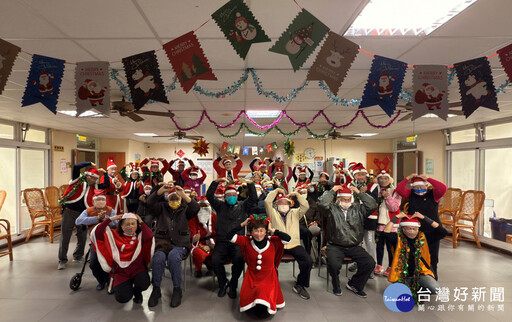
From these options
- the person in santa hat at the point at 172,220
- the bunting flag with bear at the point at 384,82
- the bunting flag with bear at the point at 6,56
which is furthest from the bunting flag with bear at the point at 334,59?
the bunting flag with bear at the point at 6,56

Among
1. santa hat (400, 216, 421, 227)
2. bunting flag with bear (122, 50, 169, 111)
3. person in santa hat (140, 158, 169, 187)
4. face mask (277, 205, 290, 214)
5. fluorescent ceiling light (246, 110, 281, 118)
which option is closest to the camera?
bunting flag with bear (122, 50, 169, 111)

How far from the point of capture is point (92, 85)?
254cm

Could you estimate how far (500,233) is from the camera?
5379 mm

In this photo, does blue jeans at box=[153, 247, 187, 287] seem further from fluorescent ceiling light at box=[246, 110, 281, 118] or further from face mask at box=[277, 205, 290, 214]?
fluorescent ceiling light at box=[246, 110, 281, 118]

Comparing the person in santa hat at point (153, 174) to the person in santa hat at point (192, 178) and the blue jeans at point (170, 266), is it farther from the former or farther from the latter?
the blue jeans at point (170, 266)

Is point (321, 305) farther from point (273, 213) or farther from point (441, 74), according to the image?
point (441, 74)

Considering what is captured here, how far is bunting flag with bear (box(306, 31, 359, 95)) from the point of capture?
2143mm

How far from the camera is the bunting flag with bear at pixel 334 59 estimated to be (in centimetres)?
214

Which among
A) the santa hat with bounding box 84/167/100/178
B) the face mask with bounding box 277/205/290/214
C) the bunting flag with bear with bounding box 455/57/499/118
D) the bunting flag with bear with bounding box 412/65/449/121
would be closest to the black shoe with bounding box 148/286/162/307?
the face mask with bounding box 277/205/290/214

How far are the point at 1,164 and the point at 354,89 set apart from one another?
811 centimetres

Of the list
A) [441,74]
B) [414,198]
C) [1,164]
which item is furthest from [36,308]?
[1,164]

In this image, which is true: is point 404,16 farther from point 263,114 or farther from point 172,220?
point 263,114

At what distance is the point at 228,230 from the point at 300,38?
7.82 ft

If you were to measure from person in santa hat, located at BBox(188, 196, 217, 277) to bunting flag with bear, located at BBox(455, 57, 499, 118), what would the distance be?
3.23 meters
